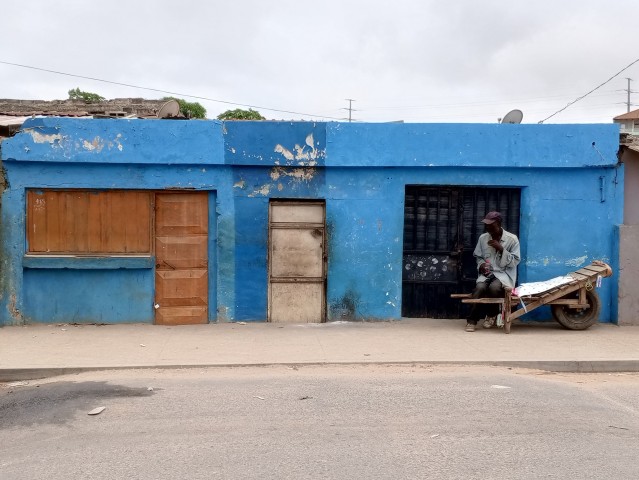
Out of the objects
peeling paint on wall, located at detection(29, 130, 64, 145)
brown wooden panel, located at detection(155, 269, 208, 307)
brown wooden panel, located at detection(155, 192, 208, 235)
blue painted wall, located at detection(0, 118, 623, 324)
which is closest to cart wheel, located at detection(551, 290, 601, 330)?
blue painted wall, located at detection(0, 118, 623, 324)

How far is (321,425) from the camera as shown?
5.50 metres

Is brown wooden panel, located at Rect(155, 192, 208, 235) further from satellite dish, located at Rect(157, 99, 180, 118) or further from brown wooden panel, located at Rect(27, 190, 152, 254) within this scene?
satellite dish, located at Rect(157, 99, 180, 118)

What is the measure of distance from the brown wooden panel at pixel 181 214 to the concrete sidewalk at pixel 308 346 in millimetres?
1512

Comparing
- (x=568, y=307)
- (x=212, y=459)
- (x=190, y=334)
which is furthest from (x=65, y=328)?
(x=568, y=307)

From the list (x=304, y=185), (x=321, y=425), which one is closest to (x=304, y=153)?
(x=304, y=185)

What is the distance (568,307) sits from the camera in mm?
9805

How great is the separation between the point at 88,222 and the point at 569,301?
737 centimetres

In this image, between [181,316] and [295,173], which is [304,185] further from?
[181,316]

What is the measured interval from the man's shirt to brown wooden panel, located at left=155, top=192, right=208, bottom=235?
4304 mm

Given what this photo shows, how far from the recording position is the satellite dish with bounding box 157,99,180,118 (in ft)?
35.3

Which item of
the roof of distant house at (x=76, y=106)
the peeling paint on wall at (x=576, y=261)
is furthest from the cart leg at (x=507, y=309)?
the roof of distant house at (x=76, y=106)

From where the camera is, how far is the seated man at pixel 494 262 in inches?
376

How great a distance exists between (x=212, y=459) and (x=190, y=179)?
5.98m

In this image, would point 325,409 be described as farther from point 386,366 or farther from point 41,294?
point 41,294
